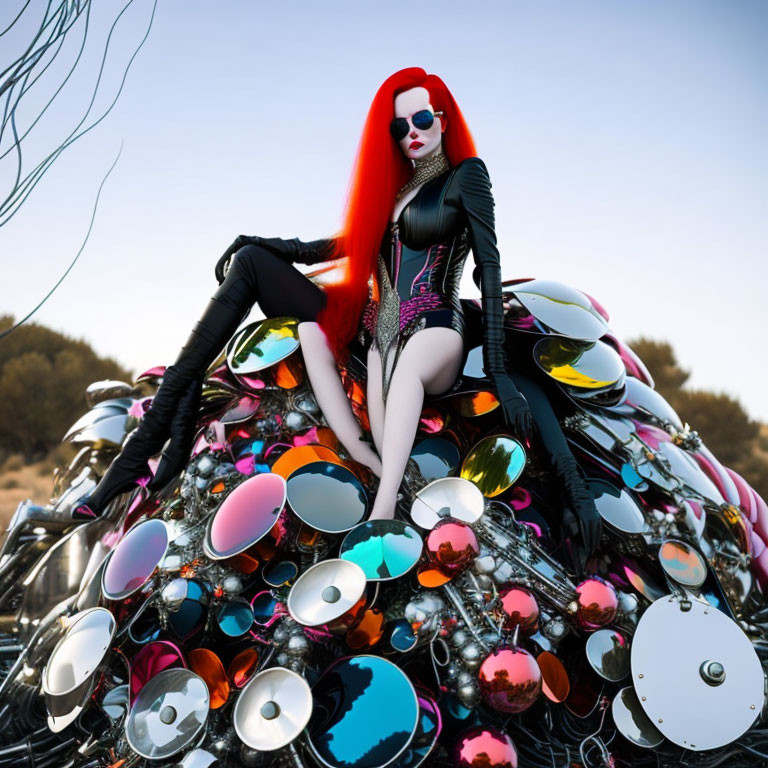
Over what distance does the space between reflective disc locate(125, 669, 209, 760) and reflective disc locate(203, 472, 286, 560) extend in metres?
0.31

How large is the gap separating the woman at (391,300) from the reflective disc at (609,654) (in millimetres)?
250

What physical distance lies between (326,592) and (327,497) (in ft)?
1.00

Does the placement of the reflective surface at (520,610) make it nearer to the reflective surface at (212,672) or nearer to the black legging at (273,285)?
the reflective surface at (212,672)

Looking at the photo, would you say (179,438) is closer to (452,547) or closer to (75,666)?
(75,666)

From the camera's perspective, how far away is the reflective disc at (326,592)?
1649 mm

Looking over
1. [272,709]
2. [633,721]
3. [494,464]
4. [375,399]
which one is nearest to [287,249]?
[375,399]

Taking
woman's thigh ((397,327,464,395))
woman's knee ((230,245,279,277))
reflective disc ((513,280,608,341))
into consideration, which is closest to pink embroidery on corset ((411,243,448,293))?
woman's thigh ((397,327,464,395))

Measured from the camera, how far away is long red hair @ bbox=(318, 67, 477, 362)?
2.39 m

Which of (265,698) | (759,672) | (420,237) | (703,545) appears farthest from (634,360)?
(265,698)

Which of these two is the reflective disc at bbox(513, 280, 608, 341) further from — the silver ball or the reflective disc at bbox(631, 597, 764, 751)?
the silver ball

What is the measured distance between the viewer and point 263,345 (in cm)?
227

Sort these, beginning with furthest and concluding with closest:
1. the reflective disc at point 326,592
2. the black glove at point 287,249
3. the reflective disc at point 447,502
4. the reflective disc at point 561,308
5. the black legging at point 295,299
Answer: the black glove at point 287,249 < the reflective disc at point 561,308 < the black legging at point 295,299 < the reflective disc at point 447,502 < the reflective disc at point 326,592

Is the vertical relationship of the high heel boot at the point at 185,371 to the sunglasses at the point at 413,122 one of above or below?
below

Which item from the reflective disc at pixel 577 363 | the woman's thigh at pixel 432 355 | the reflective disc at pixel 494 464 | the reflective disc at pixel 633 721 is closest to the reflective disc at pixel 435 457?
the reflective disc at pixel 494 464
